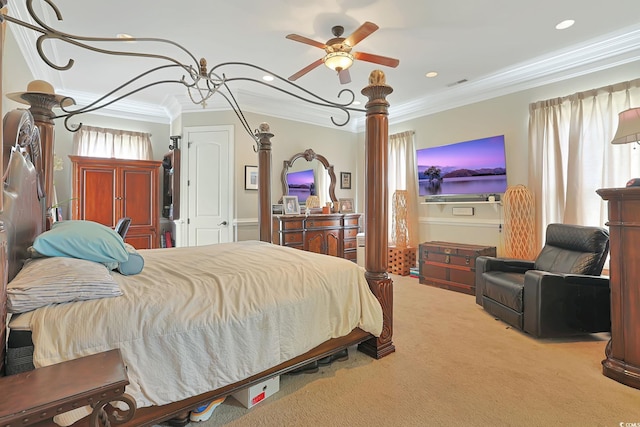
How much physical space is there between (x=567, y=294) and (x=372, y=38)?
296 cm

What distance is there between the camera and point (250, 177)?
16.5 feet

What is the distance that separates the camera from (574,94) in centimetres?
362

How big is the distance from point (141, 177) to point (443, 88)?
475cm

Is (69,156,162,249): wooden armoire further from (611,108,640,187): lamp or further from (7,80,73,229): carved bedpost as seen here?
(611,108,640,187): lamp

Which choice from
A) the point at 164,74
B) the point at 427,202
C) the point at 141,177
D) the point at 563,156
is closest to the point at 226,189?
the point at 141,177

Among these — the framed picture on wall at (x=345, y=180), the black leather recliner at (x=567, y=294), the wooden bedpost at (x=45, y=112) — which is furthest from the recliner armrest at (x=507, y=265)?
the wooden bedpost at (x=45, y=112)

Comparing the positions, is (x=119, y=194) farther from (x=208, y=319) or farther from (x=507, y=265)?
(x=507, y=265)

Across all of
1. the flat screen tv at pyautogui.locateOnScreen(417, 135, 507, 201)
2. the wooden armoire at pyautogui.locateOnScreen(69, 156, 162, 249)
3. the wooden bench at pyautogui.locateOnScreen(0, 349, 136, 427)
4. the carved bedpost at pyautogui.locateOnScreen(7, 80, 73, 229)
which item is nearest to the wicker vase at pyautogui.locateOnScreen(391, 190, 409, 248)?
the flat screen tv at pyautogui.locateOnScreen(417, 135, 507, 201)

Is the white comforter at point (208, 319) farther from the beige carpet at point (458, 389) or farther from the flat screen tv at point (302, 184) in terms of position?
the flat screen tv at point (302, 184)

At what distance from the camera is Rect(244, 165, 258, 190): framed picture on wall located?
5.00 metres

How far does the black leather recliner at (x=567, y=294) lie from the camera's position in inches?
99.8

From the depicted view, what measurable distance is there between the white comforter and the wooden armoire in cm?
286

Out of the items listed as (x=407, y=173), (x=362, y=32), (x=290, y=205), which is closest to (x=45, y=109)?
(x=362, y=32)

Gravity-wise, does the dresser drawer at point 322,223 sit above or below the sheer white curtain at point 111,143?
below
